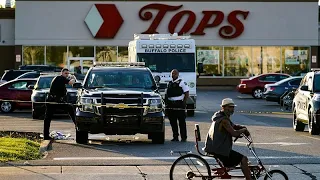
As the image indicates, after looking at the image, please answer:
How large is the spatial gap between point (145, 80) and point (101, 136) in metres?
2.21

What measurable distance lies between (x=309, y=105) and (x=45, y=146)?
7.15m

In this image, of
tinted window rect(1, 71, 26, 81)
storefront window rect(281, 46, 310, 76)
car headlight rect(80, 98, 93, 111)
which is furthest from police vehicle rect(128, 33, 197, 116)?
storefront window rect(281, 46, 310, 76)

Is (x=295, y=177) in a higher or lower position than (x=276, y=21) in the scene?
lower

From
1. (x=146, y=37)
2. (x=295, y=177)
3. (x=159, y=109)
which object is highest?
(x=146, y=37)

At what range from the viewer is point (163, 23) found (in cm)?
4931

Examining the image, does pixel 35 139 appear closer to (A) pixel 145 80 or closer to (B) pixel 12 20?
(A) pixel 145 80

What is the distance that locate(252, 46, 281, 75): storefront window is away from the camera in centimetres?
5081

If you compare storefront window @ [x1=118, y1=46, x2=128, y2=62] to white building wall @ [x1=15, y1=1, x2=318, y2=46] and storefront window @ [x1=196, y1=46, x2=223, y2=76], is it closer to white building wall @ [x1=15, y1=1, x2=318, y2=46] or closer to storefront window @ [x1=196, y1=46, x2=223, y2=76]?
white building wall @ [x1=15, y1=1, x2=318, y2=46]

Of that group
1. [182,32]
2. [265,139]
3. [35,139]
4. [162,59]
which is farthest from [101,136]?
[182,32]

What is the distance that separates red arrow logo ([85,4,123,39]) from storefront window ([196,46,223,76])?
20.0 ft

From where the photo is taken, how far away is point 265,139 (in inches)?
702

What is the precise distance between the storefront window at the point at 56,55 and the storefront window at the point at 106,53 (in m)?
2.34

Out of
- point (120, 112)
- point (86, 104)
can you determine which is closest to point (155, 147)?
point (120, 112)

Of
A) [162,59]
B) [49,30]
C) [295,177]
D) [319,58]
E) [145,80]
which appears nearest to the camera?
[295,177]
